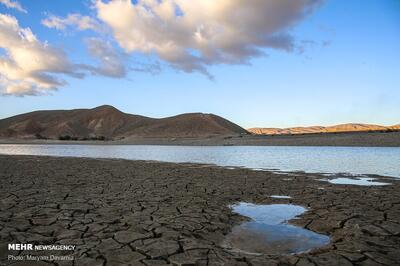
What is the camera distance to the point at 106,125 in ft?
438

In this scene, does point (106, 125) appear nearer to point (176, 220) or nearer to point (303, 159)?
point (303, 159)

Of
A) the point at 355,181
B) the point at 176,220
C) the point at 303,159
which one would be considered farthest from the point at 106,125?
the point at 176,220

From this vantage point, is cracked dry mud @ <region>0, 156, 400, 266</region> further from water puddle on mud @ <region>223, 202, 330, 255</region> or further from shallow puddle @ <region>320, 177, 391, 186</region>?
shallow puddle @ <region>320, 177, 391, 186</region>

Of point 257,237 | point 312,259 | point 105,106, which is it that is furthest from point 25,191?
point 105,106

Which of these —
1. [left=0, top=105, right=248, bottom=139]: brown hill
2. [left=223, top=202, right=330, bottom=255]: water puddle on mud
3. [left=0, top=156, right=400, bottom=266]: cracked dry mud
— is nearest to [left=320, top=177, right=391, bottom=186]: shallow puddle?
[left=0, top=156, right=400, bottom=266]: cracked dry mud

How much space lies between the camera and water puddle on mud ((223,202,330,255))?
4938 millimetres

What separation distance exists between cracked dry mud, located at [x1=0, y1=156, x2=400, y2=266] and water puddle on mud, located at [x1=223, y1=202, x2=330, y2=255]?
23 centimetres

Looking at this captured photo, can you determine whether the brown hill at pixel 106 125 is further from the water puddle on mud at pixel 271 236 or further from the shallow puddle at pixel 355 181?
the water puddle on mud at pixel 271 236

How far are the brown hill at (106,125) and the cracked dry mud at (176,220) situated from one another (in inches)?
3831

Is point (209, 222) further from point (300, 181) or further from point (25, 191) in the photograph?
point (300, 181)

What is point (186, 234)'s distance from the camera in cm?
547

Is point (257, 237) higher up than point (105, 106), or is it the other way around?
point (105, 106)

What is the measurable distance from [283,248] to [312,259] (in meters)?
0.62

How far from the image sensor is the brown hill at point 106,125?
11438 cm
